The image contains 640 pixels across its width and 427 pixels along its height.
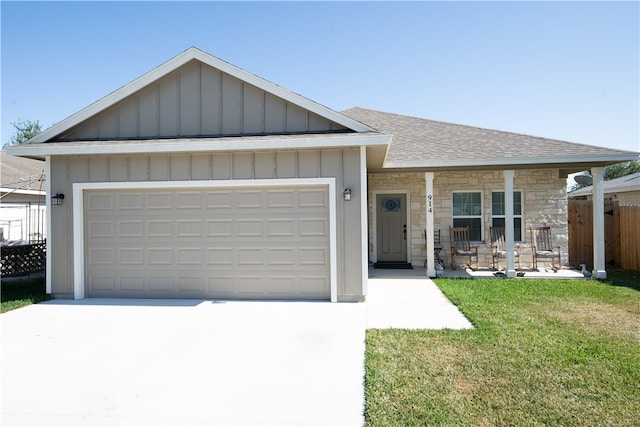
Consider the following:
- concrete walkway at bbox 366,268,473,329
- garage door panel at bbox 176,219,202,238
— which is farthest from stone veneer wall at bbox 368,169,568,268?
garage door panel at bbox 176,219,202,238

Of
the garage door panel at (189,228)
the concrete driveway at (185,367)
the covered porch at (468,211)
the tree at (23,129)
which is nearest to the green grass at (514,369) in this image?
the concrete driveway at (185,367)

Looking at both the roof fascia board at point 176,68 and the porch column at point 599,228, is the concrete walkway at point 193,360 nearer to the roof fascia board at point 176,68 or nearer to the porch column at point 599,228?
the roof fascia board at point 176,68

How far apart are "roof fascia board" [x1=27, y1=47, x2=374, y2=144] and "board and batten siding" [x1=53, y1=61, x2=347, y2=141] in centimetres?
12

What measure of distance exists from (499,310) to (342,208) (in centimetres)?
313

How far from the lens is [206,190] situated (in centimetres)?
718

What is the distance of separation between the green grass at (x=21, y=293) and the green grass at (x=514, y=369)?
6.51m

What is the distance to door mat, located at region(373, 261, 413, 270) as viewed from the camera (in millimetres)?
10613

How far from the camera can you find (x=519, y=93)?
11.3 metres

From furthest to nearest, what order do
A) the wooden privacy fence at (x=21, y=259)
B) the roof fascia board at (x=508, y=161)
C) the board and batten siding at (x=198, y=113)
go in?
1. the wooden privacy fence at (x=21, y=259)
2. the roof fascia board at (x=508, y=161)
3. the board and batten siding at (x=198, y=113)

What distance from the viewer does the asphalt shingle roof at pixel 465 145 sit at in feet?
29.0

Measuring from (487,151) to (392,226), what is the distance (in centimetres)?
332

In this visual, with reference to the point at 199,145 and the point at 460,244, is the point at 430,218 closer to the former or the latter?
→ the point at 460,244

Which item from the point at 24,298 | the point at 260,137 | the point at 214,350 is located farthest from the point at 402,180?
the point at 24,298

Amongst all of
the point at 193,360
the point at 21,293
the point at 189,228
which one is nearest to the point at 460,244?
the point at 189,228
